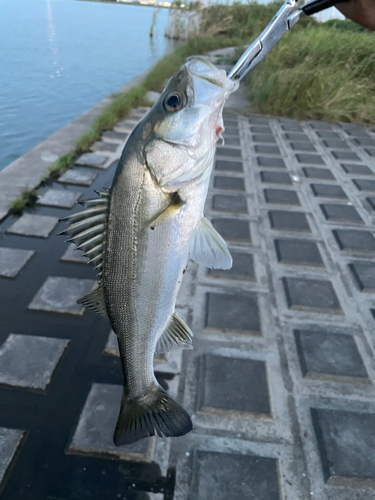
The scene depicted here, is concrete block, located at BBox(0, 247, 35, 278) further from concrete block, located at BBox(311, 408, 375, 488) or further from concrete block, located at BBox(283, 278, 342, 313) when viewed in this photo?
concrete block, located at BBox(311, 408, 375, 488)

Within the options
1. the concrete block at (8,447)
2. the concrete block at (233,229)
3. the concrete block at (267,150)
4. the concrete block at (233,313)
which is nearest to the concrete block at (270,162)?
the concrete block at (267,150)

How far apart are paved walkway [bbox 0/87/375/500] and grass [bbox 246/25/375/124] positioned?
437cm

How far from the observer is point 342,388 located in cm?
241

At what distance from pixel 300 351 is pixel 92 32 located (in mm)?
23378

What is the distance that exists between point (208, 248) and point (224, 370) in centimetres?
133

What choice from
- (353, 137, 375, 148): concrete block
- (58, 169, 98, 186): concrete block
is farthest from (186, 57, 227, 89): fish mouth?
(353, 137, 375, 148): concrete block

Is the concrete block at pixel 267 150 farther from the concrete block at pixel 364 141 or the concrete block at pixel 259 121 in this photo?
the concrete block at pixel 364 141

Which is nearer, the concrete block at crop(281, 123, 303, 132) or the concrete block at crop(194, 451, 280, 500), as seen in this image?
the concrete block at crop(194, 451, 280, 500)

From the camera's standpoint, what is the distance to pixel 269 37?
1.75 metres

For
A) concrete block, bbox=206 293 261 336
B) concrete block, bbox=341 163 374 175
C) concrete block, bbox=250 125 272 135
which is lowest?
concrete block, bbox=206 293 261 336

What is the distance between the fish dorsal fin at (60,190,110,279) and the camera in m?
1.40

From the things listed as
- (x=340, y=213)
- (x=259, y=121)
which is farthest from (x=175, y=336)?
(x=259, y=121)

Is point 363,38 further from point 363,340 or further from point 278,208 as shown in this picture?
point 363,340

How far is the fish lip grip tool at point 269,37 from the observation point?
168cm
